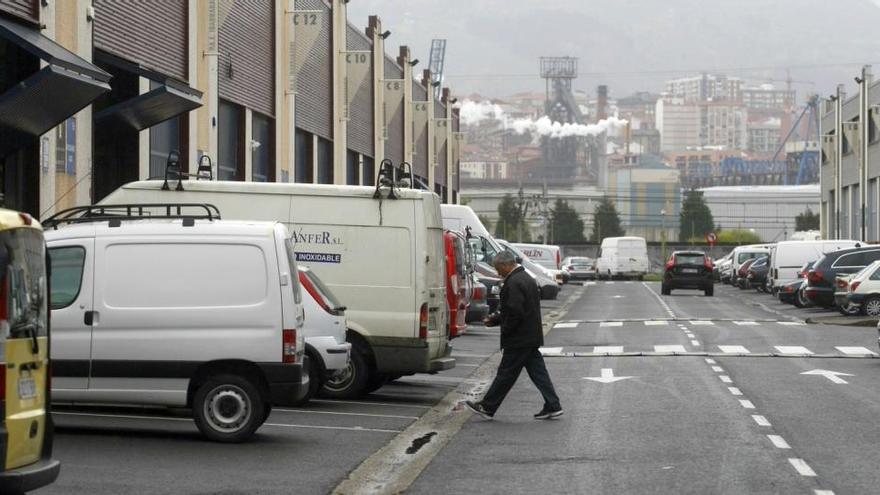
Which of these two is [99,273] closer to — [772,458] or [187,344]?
[187,344]

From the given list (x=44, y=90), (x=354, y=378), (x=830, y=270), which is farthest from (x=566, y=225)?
(x=354, y=378)

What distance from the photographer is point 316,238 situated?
1747 centimetres

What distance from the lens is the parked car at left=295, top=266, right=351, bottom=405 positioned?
1567 centimetres

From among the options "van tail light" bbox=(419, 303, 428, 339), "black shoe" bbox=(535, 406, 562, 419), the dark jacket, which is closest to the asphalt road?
"black shoe" bbox=(535, 406, 562, 419)

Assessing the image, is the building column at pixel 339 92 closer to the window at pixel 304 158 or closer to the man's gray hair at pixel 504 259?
the window at pixel 304 158

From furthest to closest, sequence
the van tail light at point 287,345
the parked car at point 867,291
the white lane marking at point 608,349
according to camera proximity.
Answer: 1. the parked car at point 867,291
2. the white lane marking at point 608,349
3. the van tail light at point 287,345

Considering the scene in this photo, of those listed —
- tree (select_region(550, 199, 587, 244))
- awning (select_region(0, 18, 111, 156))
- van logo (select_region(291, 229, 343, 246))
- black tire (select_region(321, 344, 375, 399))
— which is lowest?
black tire (select_region(321, 344, 375, 399))

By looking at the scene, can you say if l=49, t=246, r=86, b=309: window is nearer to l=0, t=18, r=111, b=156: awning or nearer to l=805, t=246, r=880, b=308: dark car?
l=0, t=18, r=111, b=156: awning

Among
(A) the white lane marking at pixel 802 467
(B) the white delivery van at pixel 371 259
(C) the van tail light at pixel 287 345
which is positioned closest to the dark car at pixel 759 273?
(B) the white delivery van at pixel 371 259

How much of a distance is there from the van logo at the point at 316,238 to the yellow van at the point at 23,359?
342 inches

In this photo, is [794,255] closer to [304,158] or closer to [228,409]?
[304,158]

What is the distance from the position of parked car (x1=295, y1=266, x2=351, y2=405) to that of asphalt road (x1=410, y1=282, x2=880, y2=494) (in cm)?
157

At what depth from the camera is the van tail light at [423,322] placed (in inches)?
674

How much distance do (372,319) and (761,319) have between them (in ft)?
79.5
